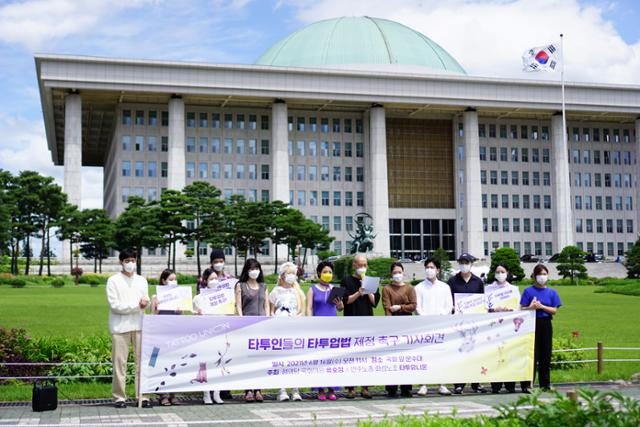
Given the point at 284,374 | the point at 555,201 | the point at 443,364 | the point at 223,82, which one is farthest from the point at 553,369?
the point at 555,201

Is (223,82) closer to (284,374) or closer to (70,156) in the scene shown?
(70,156)

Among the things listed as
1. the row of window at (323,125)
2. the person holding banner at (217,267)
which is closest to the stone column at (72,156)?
the row of window at (323,125)

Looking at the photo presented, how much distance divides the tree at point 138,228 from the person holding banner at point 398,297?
5521cm

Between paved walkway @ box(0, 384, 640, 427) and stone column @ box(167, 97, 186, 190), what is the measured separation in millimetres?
71174

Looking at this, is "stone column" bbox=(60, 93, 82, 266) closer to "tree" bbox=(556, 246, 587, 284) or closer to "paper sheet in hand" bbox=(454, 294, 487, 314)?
"tree" bbox=(556, 246, 587, 284)

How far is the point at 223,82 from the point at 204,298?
70776 mm

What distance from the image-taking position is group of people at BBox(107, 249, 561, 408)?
11.9 m

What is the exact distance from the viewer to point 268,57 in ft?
338

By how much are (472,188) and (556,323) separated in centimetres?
6587

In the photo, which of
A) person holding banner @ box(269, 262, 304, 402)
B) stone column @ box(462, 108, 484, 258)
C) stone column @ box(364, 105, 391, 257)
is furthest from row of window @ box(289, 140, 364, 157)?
person holding banner @ box(269, 262, 304, 402)

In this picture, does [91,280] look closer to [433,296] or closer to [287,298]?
[287,298]

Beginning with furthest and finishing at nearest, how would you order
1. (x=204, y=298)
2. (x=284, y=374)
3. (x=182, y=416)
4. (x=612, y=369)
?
(x=612, y=369), (x=204, y=298), (x=284, y=374), (x=182, y=416)

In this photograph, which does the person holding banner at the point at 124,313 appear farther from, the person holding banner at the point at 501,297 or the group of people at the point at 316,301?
the person holding banner at the point at 501,297

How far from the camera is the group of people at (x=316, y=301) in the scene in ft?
39.1
